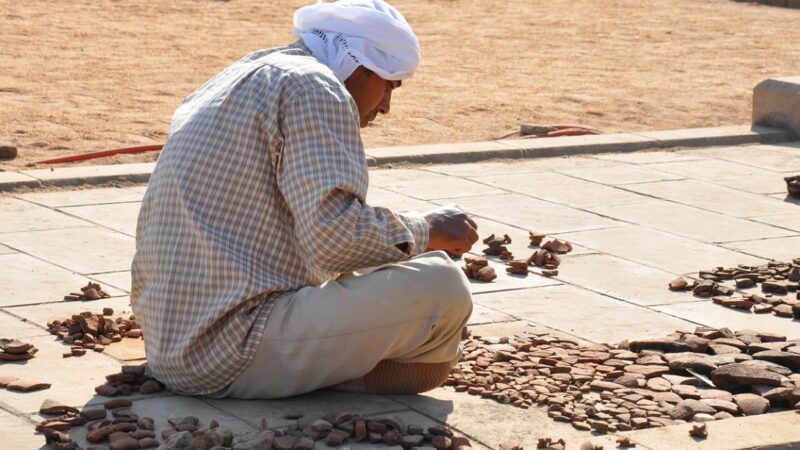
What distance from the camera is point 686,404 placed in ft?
15.2

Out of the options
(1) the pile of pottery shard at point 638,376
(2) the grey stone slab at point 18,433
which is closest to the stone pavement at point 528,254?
(2) the grey stone slab at point 18,433

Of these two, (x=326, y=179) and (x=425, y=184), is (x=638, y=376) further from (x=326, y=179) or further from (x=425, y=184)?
(x=425, y=184)

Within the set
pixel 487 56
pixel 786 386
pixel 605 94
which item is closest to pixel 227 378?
pixel 786 386

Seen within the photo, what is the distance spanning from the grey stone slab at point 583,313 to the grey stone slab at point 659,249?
0.73 meters

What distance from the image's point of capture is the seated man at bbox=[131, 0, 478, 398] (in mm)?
4141

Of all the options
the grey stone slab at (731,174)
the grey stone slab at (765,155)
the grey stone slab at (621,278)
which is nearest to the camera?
the grey stone slab at (621,278)

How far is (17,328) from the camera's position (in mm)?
5289

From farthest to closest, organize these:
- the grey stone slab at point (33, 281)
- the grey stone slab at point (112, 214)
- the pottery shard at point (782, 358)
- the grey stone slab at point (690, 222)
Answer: the grey stone slab at point (690, 222)
the grey stone slab at point (112, 214)
the grey stone slab at point (33, 281)
the pottery shard at point (782, 358)

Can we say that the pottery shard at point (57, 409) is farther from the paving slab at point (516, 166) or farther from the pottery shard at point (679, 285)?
the paving slab at point (516, 166)

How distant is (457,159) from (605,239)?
2238mm

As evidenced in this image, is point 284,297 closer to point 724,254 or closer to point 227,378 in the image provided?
point 227,378

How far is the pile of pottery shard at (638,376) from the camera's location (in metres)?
4.59

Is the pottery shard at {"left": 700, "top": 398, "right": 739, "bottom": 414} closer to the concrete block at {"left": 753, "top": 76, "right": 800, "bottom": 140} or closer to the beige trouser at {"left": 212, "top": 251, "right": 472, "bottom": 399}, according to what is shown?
the beige trouser at {"left": 212, "top": 251, "right": 472, "bottom": 399}

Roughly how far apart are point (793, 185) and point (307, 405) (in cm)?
474
